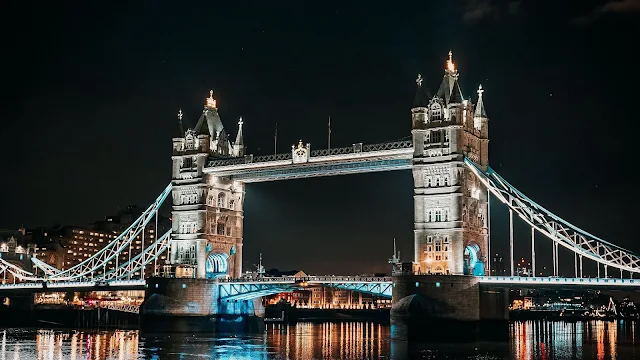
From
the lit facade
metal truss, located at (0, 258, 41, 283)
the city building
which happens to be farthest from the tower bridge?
the city building

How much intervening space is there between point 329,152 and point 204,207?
14188 millimetres

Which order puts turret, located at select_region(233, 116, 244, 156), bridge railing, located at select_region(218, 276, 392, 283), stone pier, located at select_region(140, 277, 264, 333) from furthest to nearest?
turret, located at select_region(233, 116, 244, 156)
stone pier, located at select_region(140, 277, 264, 333)
bridge railing, located at select_region(218, 276, 392, 283)

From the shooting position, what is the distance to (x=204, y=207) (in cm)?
8338

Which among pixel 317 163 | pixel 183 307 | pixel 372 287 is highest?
pixel 317 163

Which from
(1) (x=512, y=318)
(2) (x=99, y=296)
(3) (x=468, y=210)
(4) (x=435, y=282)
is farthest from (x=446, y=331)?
(1) (x=512, y=318)

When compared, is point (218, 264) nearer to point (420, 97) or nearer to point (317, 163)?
point (317, 163)

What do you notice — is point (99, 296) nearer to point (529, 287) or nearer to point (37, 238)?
point (37, 238)

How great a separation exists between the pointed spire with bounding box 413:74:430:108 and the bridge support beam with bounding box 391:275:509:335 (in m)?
14.3

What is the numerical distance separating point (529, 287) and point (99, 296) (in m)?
Result: 93.7

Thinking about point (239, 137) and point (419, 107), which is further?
point (239, 137)

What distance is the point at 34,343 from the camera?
A: 224 feet

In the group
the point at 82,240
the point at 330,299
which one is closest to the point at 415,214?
the point at 330,299

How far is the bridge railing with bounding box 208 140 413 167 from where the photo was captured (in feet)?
240

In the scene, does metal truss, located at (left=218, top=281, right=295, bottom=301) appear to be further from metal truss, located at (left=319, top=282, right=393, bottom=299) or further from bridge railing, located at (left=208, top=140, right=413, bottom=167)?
bridge railing, located at (left=208, top=140, right=413, bottom=167)
